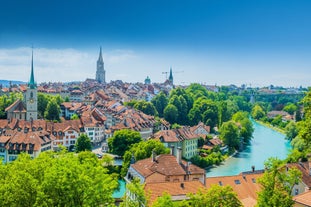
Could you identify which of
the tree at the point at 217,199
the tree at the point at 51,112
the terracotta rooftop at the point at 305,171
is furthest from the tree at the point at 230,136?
the tree at the point at 217,199

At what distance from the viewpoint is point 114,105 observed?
72312 mm

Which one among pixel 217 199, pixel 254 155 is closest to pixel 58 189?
pixel 217 199

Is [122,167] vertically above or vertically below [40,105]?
below

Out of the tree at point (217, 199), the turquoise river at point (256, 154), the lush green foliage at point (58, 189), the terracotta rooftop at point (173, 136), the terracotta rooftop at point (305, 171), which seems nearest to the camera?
the lush green foliage at point (58, 189)

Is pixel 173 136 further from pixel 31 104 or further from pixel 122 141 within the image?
pixel 31 104

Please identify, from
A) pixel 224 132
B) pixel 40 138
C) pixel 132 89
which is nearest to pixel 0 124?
pixel 40 138

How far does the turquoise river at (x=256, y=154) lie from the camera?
43500 millimetres

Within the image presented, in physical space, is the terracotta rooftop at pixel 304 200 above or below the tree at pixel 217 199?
below

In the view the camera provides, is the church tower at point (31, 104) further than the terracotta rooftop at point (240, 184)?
Yes

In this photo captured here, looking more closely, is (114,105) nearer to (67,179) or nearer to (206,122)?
(206,122)

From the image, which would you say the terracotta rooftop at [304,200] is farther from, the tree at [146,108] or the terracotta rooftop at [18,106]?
the tree at [146,108]

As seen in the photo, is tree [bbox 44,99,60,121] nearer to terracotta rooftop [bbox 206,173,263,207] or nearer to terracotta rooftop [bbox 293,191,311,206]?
terracotta rooftop [bbox 206,173,263,207]

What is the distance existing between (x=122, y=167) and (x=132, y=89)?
72726mm

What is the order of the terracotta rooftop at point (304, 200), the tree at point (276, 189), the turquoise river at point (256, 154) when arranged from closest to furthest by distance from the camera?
the tree at point (276, 189) < the terracotta rooftop at point (304, 200) < the turquoise river at point (256, 154)
